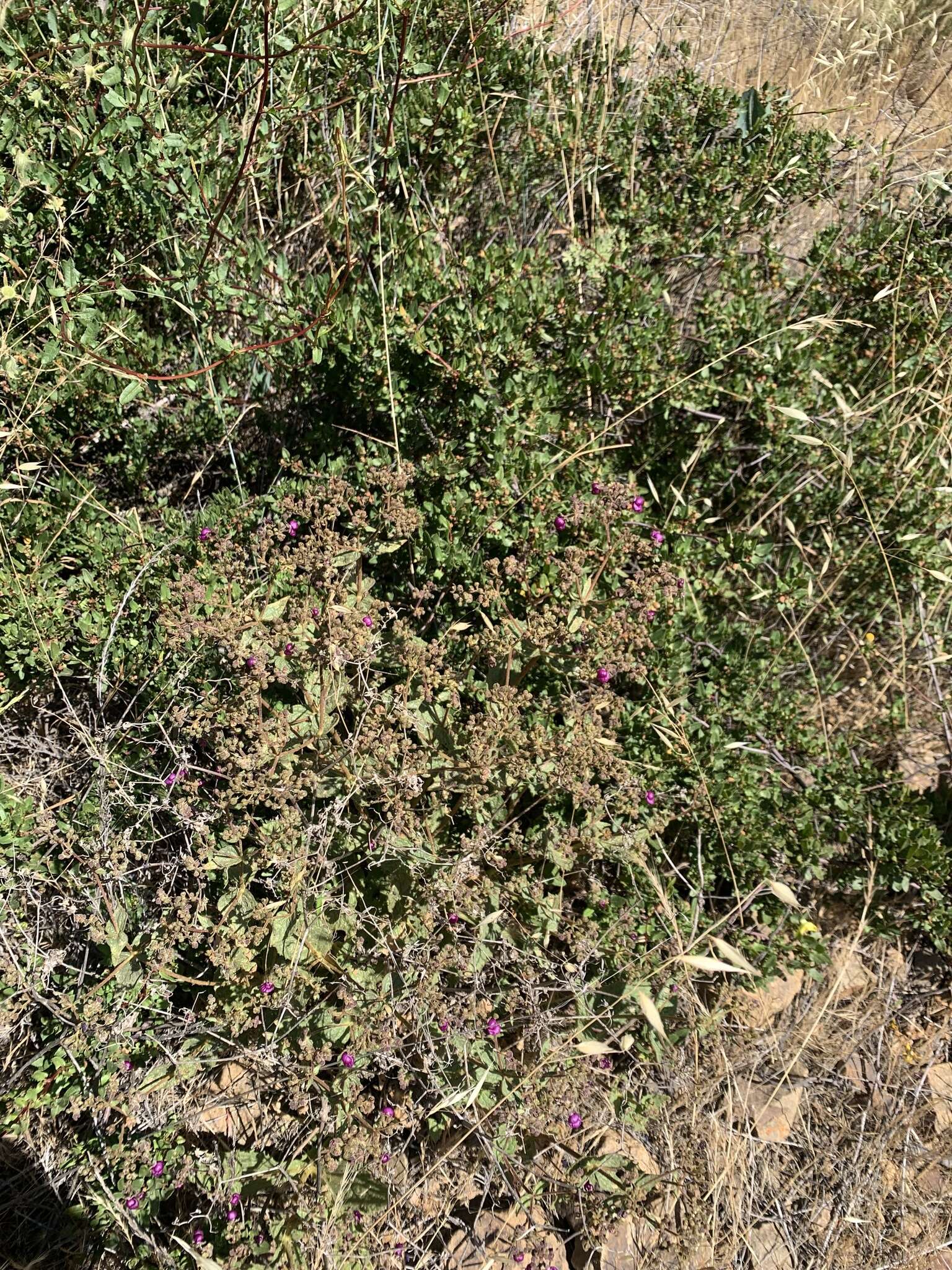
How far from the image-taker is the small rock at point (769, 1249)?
238 cm

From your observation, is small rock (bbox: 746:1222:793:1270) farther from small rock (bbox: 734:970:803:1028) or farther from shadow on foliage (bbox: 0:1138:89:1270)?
shadow on foliage (bbox: 0:1138:89:1270)

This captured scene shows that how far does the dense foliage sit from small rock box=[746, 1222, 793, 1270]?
1.51 feet

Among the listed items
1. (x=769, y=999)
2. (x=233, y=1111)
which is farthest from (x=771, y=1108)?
(x=233, y=1111)

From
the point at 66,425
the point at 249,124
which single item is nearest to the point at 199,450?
the point at 66,425

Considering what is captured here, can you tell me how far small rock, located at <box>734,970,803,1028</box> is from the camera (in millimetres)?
2627

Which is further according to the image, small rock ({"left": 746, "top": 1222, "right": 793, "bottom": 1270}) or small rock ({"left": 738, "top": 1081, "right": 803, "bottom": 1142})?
small rock ({"left": 738, "top": 1081, "right": 803, "bottom": 1142})

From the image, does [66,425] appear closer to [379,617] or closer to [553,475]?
[379,617]

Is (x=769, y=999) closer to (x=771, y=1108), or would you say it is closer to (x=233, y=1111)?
(x=771, y=1108)

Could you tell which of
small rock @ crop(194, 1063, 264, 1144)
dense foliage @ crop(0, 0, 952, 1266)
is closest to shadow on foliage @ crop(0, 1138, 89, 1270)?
dense foliage @ crop(0, 0, 952, 1266)

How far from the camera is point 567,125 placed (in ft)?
11.1

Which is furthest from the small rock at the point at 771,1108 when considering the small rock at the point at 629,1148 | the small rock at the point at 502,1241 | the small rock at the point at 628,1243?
the small rock at the point at 502,1241

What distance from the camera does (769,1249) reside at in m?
2.39

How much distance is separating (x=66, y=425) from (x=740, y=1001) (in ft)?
8.57

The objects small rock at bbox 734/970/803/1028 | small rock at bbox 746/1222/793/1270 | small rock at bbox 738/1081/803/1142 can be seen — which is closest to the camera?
small rock at bbox 746/1222/793/1270
